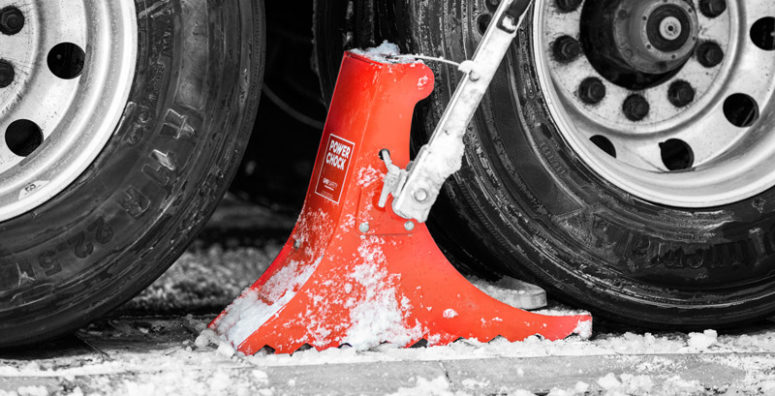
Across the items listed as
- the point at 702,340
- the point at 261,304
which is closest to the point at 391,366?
the point at 261,304

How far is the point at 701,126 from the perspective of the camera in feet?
7.44

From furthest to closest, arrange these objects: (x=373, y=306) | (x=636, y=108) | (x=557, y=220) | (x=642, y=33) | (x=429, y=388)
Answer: (x=636, y=108)
(x=642, y=33)
(x=557, y=220)
(x=373, y=306)
(x=429, y=388)

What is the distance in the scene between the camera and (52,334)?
5.55ft

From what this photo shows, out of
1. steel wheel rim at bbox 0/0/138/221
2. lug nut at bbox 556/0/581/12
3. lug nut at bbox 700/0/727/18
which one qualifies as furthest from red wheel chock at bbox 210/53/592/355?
lug nut at bbox 700/0/727/18

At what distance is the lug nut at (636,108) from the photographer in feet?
7.32

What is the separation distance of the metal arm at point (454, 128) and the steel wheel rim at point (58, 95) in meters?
0.57

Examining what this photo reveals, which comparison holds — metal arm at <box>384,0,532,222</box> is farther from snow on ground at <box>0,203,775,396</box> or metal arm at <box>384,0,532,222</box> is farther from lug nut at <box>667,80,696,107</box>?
lug nut at <box>667,80,696,107</box>

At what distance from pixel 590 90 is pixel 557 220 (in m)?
0.40

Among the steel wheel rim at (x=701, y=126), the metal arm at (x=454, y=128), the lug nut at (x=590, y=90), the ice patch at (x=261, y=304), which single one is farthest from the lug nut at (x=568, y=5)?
the ice patch at (x=261, y=304)

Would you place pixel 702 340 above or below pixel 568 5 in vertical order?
below

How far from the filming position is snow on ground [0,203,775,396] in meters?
1.60

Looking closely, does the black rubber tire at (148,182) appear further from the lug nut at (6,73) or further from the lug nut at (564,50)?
the lug nut at (564,50)

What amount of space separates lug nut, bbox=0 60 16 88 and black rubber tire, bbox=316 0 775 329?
27.4 inches

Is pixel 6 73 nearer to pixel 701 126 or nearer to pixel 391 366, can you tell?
pixel 391 366
